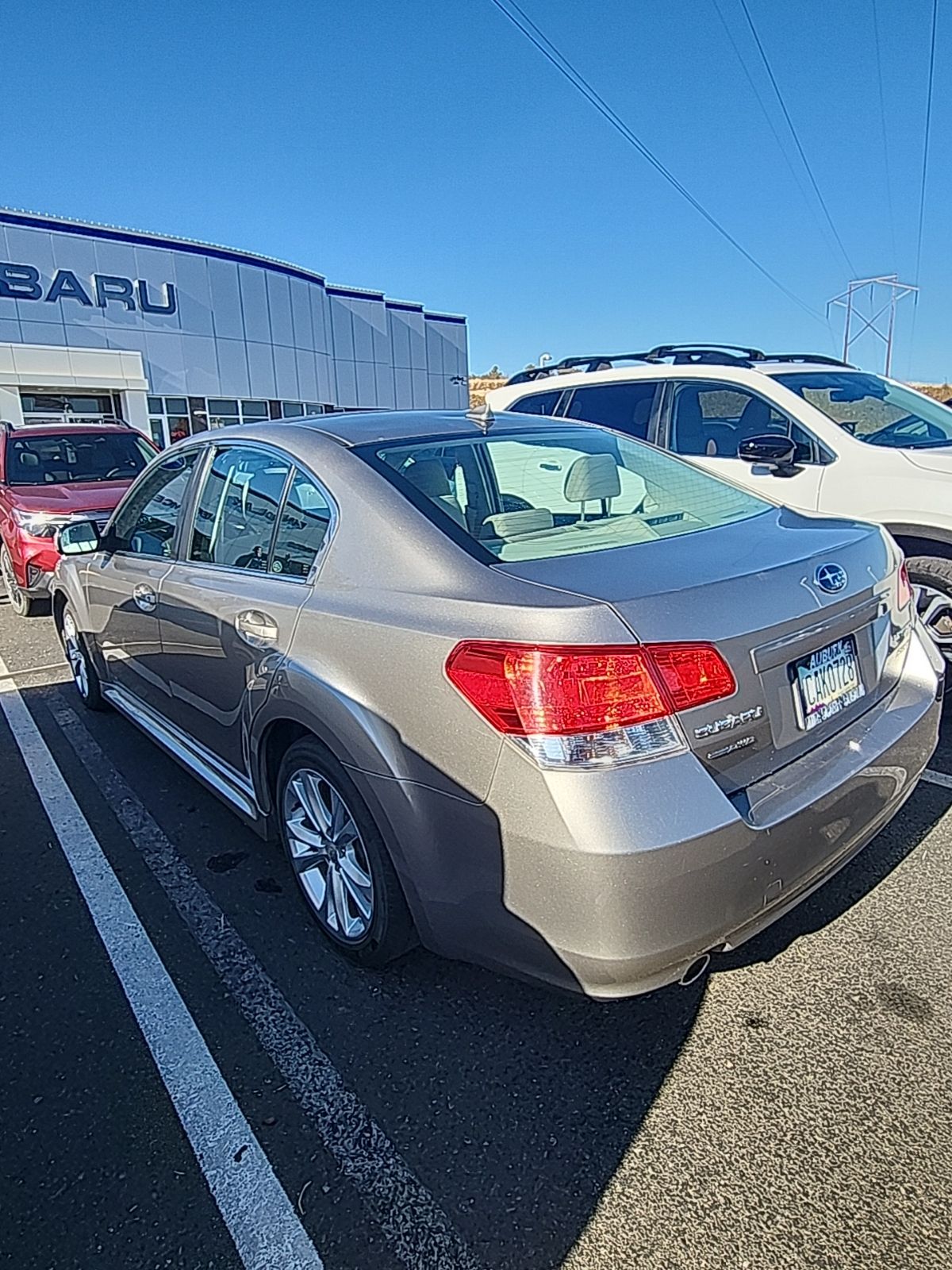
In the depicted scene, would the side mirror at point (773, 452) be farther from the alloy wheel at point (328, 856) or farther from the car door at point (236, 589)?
the alloy wheel at point (328, 856)

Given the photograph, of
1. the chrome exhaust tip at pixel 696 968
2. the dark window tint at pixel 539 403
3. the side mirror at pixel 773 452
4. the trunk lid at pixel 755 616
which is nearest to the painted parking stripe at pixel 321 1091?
the chrome exhaust tip at pixel 696 968

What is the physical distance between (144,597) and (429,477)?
1820mm

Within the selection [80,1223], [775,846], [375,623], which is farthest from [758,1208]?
[375,623]

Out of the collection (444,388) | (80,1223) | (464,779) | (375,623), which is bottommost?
(80,1223)

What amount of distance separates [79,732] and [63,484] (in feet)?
14.6

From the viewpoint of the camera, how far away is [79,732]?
486 centimetres

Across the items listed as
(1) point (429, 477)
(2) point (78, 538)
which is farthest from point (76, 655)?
(1) point (429, 477)

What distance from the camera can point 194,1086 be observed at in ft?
7.16

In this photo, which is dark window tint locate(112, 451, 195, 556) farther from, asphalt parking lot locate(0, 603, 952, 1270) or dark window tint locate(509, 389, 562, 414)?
dark window tint locate(509, 389, 562, 414)

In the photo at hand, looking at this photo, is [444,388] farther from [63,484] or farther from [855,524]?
[855,524]

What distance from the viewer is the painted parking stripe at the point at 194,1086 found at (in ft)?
5.76

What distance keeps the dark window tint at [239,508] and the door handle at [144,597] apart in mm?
380

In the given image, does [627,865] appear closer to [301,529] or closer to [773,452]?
[301,529]

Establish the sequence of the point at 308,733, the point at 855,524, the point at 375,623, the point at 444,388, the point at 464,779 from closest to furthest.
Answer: the point at 464,779
the point at 375,623
the point at 308,733
the point at 855,524
the point at 444,388
